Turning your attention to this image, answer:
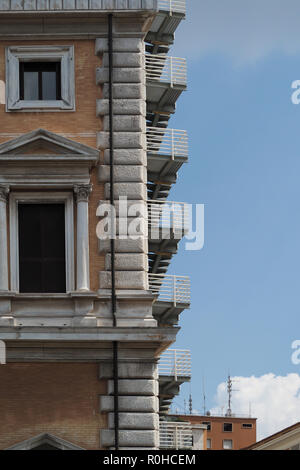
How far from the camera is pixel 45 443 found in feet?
79.4

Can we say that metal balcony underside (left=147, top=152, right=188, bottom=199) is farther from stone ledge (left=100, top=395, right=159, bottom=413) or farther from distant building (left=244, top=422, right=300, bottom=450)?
stone ledge (left=100, top=395, right=159, bottom=413)

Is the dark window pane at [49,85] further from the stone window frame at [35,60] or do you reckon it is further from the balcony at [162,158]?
the balcony at [162,158]

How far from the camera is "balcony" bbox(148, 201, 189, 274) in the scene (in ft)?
137

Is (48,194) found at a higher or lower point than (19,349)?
higher

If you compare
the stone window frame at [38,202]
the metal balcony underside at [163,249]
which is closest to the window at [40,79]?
the stone window frame at [38,202]

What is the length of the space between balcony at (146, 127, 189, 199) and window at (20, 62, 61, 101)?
15.7 metres

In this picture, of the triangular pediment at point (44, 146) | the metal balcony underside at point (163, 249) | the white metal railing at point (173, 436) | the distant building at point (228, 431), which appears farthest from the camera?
the distant building at point (228, 431)

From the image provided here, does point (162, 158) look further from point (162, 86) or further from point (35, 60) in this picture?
point (35, 60)

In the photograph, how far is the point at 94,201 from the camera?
83.9 feet

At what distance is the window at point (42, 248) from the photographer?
25.3 m

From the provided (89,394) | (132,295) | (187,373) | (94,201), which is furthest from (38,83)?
(187,373)

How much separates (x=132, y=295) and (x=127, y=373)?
169 centimetres

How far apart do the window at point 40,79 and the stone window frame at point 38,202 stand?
2475 mm
